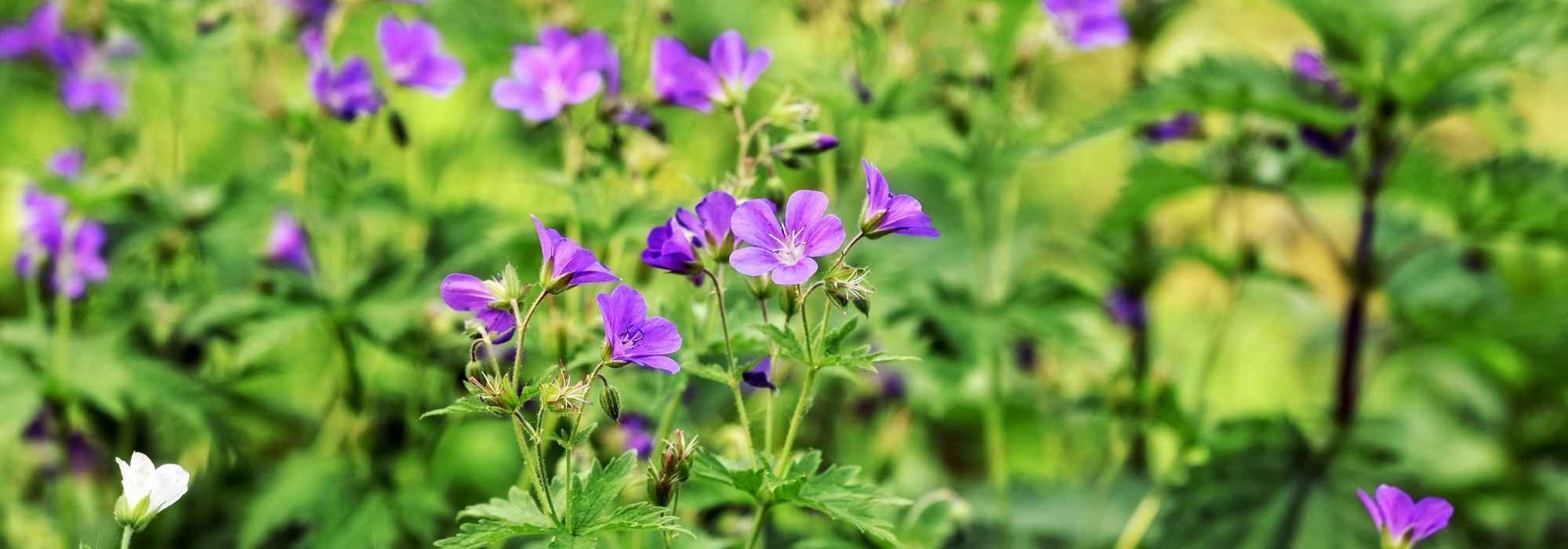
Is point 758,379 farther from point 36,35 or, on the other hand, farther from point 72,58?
point 36,35

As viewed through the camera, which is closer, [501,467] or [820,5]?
[820,5]

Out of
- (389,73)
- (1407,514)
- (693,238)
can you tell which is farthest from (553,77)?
→ (1407,514)

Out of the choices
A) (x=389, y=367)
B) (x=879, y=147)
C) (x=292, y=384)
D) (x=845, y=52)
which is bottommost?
(x=292, y=384)

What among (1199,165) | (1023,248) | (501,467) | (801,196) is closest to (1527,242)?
(1199,165)

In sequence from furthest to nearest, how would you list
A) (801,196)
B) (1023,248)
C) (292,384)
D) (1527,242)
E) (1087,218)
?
(1087,218) → (292,384) → (1023,248) → (1527,242) → (801,196)

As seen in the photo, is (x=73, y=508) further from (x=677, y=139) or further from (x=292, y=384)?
(x=677, y=139)

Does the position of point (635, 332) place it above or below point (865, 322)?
above
